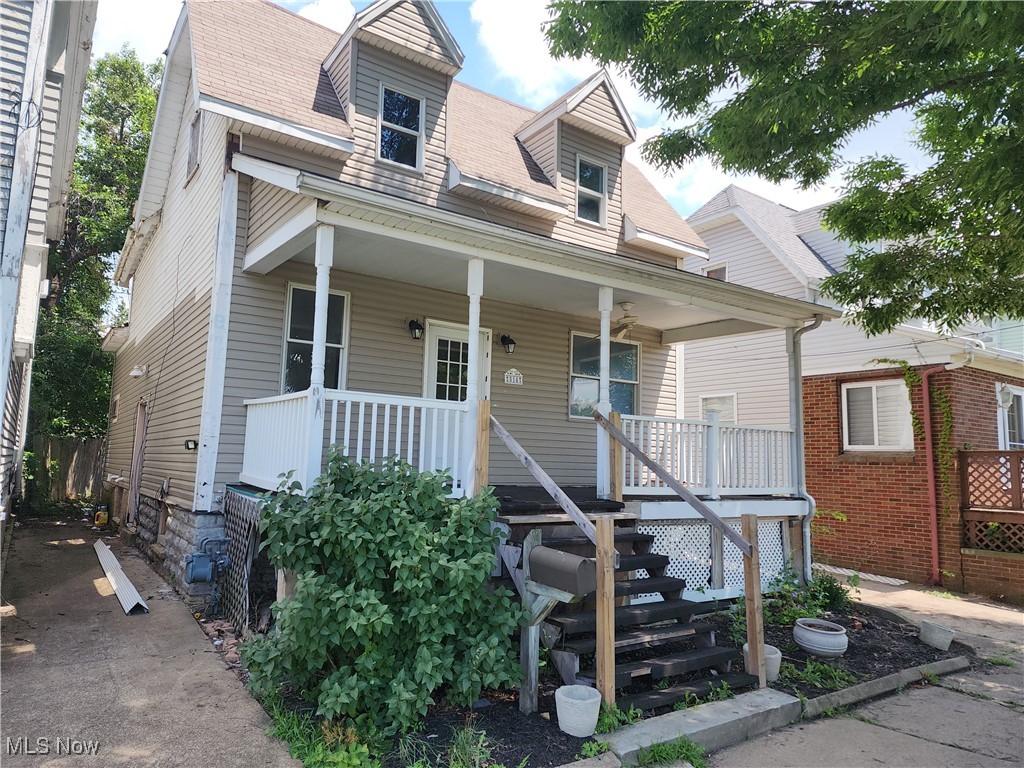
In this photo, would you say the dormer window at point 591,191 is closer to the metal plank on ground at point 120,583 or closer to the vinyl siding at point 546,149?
the vinyl siding at point 546,149

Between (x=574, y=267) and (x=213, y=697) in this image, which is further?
(x=574, y=267)

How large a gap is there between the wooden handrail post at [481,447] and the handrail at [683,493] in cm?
142

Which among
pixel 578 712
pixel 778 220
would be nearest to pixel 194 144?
pixel 578 712

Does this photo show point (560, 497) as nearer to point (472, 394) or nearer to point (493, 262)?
point (472, 394)

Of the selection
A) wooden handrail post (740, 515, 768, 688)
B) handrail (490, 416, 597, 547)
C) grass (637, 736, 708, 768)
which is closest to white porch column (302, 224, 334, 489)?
handrail (490, 416, 597, 547)

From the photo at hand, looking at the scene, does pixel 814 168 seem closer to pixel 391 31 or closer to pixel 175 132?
pixel 391 31

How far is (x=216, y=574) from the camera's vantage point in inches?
267

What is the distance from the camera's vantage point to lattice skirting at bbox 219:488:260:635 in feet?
19.5

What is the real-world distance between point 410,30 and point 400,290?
11.7ft

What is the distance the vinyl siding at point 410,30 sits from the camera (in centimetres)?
853

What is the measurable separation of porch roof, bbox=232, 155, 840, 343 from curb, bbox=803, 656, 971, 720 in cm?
434

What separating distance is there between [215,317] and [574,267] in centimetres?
394

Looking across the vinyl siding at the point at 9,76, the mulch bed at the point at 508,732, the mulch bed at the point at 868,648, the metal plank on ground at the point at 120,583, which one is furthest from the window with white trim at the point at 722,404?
the vinyl siding at the point at 9,76

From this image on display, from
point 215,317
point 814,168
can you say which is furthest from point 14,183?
point 814,168
